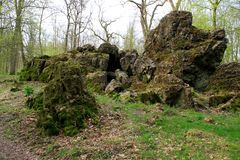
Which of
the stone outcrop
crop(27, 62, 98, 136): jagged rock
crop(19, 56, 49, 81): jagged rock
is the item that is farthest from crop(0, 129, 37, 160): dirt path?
crop(19, 56, 49, 81): jagged rock

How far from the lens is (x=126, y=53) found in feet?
69.5

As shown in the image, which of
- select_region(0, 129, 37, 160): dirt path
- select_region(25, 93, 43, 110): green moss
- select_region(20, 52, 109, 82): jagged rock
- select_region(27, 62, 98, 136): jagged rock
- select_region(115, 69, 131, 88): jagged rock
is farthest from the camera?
select_region(20, 52, 109, 82): jagged rock

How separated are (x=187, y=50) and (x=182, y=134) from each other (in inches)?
371

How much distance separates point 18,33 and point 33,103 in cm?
1415

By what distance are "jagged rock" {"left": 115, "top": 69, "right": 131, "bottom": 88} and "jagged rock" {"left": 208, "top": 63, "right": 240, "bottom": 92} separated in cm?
504

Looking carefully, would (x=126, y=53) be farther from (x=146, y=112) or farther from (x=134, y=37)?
(x=134, y=37)

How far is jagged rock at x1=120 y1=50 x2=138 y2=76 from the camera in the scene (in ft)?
65.5

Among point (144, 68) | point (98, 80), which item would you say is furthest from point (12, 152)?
point (144, 68)

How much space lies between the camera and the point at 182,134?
895cm

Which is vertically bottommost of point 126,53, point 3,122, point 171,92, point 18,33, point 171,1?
point 3,122

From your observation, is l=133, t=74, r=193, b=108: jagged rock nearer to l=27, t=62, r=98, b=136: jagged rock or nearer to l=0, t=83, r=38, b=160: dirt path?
l=27, t=62, r=98, b=136: jagged rock

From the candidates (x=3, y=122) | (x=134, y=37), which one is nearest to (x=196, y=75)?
(x=3, y=122)

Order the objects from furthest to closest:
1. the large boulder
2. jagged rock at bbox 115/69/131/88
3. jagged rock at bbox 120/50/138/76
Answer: jagged rock at bbox 120/50/138/76, jagged rock at bbox 115/69/131/88, the large boulder

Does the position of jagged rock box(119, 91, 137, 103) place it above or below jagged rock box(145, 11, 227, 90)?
below
